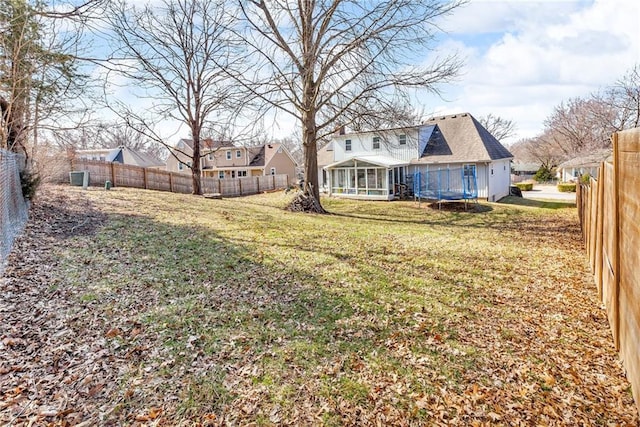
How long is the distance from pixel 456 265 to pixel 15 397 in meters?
6.64

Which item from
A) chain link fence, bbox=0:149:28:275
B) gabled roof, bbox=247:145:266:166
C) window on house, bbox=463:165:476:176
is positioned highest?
gabled roof, bbox=247:145:266:166

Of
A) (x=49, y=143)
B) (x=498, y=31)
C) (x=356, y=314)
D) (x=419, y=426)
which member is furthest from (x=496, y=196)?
(x=49, y=143)

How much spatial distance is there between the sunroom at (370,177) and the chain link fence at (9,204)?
16.9 m

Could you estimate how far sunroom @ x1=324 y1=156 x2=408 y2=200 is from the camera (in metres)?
21.0

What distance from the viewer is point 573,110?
Answer: 3888 cm

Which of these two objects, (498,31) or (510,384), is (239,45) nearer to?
(498,31)

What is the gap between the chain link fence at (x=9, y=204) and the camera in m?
5.28

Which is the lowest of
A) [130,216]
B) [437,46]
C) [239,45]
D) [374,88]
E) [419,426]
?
[419,426]

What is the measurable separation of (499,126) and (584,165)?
1442 centimetres

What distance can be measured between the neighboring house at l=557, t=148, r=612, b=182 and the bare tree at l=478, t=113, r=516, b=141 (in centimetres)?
781

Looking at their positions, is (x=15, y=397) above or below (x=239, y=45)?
below

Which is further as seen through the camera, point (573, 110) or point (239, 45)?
point (573, 110)

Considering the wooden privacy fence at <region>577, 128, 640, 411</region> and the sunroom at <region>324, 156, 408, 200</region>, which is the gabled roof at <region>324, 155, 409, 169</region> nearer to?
the sunroom at <region>324, 156, 408, 200</region>

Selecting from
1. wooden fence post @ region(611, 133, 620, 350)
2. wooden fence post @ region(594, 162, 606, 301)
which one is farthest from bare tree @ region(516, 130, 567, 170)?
wooden fence post @ region(611, 133, 620, 350)
